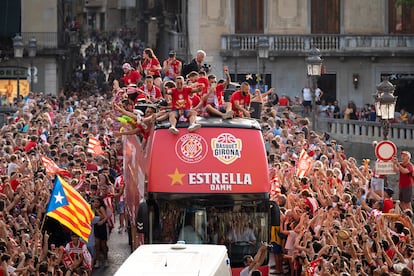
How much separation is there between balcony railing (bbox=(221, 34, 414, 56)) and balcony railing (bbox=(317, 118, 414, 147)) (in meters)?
9.97

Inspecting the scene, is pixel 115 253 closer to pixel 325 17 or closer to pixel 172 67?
pixel 172 67

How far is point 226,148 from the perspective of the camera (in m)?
24.7

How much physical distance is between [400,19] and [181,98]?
116 ft

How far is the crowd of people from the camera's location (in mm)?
23359

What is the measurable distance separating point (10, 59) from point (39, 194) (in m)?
42.9

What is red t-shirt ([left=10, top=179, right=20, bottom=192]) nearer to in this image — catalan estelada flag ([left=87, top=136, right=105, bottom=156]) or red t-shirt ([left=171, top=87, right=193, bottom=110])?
red t-shirt ([left=171, top=87, right=193, bottom=110])

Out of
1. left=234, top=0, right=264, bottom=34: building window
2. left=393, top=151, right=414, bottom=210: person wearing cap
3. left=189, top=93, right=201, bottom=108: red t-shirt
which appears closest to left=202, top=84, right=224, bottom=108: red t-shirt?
left=189, top=93, right=201, bottom=108: red t-shirt

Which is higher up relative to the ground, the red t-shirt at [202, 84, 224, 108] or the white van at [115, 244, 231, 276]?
the red t-shirt at [202, 84, 224, 108]

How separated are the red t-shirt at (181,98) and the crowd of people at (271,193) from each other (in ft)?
0.06

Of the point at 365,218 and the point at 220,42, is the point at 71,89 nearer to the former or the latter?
the point at 220,42

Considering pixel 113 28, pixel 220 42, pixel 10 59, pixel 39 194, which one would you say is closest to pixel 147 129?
pixel 39 194

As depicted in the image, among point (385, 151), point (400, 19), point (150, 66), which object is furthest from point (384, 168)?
point (400, 19)

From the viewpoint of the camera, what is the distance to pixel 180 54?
61.8 meters

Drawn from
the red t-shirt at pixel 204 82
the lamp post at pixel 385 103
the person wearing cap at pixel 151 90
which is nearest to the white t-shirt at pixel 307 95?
the person wearing cap at pixel 151 90
